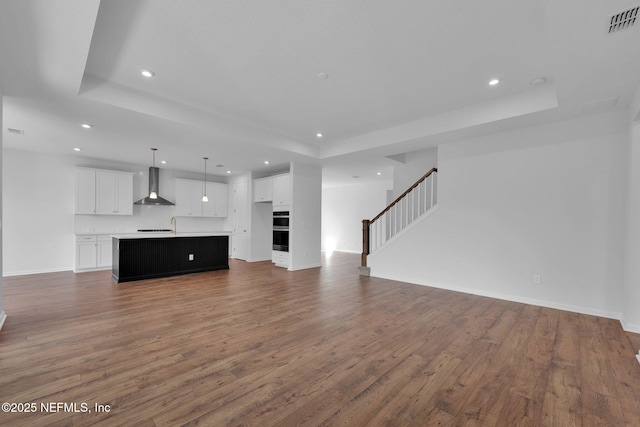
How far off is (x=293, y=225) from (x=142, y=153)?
12.6 feet

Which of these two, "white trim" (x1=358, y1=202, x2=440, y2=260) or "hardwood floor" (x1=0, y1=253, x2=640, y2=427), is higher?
"white trim" (x1=358, y1=202, x2=440, y2=260)

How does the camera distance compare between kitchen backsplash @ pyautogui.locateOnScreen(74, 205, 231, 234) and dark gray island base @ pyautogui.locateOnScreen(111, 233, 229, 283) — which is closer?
dark gray island base @ pyautogui.locateOnScreen(111, 233, 229, 283)

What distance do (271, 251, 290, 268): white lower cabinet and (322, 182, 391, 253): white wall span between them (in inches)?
175

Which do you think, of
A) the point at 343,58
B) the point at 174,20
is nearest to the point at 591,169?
the point at 343,58

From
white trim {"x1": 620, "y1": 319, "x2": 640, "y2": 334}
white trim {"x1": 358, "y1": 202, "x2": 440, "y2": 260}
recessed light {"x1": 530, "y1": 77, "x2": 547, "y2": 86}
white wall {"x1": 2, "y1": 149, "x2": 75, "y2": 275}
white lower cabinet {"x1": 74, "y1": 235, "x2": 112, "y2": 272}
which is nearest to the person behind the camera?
white trim {"x1": 620, "y1": 319, "x2": 640, "y2": 334}

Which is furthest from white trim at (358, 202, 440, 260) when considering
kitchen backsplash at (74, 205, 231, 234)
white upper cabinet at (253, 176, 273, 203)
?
kitchen backsplash at (74, 205, 231, 234)

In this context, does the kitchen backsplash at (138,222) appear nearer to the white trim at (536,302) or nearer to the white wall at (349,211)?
the white wall at (349,211)

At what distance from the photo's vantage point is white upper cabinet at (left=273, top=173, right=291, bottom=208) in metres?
7.18

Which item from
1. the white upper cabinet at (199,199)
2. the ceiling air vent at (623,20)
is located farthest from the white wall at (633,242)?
the white upper cabinet at (199,199)

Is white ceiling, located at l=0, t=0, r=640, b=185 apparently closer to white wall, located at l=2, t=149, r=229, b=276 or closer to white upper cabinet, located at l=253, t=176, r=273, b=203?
white wall, located at l=2, t=149, r=229, b=276

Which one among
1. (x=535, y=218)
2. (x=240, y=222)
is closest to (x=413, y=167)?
(x=535, y=218)

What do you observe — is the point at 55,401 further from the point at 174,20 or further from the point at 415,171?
the point at 415,171

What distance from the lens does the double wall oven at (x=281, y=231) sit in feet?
23.8

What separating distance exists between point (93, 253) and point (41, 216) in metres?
1.36
